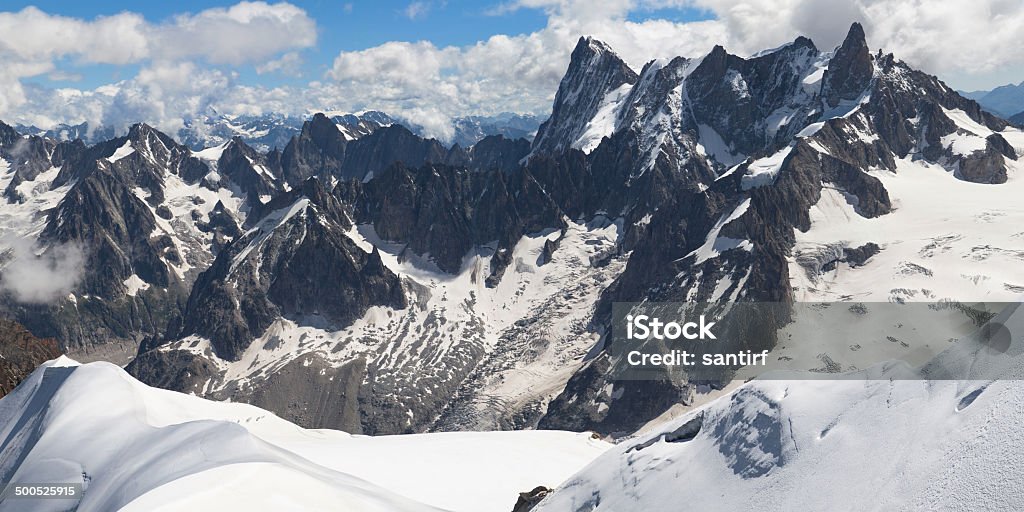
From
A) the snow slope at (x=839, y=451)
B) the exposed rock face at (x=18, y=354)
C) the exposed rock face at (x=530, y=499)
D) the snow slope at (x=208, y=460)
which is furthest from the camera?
the exposed rock face at (x=18, y=354)

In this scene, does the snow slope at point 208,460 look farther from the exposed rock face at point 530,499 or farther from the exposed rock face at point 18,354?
the exposed rock face at point 18,354

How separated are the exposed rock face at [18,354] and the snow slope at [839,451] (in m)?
68.7

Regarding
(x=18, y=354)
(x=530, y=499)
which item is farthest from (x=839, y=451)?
(x=18, y=354)

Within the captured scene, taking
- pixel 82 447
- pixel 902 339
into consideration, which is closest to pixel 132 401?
pixel 82 447

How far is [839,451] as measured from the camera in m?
27.4

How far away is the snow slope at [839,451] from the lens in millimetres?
21016

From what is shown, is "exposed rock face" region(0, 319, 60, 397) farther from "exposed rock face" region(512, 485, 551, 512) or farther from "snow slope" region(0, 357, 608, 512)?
"exposed rock face" region(512, 485, 551, 512)

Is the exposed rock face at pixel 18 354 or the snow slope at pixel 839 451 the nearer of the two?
the snow slope at pixel 839 451

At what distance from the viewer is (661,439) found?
131ft

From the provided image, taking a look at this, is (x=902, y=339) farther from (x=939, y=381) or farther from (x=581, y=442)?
(x=939, y=381)

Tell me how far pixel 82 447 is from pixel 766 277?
18170cm

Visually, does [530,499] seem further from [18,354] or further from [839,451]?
[18,354]

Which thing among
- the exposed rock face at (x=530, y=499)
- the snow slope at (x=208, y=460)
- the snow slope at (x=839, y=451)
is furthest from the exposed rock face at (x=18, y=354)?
the snow slope at (x=839, y=451)

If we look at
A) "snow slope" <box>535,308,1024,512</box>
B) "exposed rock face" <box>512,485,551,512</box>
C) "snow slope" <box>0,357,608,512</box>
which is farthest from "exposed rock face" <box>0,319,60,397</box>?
"snow slope" <box>535,308,1024,512</box>
